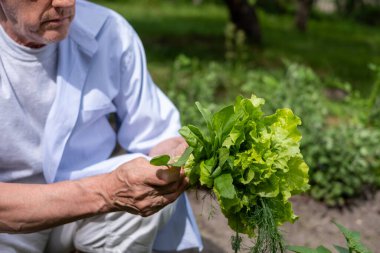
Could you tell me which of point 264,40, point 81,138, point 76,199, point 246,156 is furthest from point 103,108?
point 264,40

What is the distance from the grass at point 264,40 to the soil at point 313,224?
86.2 inches

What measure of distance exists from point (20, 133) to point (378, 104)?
2.64 metres

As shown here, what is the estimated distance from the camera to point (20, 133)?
253 centimetres

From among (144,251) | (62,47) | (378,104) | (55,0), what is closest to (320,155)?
(378,104)

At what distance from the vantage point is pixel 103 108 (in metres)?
2.71

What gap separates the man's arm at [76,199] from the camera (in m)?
2.24

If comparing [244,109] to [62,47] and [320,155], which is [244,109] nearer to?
[62,47]

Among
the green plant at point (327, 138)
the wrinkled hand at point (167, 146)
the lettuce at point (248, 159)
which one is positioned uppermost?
the lettuce at point (248, 159)

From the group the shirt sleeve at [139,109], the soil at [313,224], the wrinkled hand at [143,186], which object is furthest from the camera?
the soil at [313,224]

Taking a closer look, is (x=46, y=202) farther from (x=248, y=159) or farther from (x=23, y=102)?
(x=248, y=159)

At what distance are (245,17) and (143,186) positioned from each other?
610 centimetres

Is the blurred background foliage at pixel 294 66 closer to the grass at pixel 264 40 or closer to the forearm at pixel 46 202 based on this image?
→ the grass at pixel 264 40

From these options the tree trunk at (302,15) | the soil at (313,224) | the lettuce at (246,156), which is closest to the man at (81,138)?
the lettuce at (246,156)

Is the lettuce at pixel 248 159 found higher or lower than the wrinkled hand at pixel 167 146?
higher
